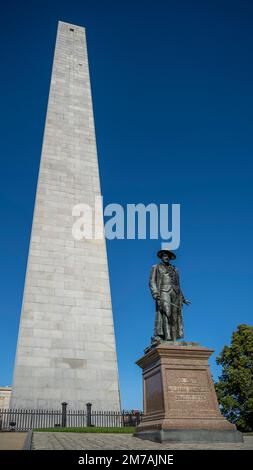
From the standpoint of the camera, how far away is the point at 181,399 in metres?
8.99

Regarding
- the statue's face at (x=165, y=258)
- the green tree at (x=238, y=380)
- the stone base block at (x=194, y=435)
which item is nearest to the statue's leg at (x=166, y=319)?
the statue's face at (x=165, y=258)

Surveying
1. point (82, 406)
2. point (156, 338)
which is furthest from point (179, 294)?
point (82, 406)

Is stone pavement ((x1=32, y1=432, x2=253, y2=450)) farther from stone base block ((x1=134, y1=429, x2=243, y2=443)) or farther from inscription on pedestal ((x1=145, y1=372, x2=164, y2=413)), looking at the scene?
inscription on pedestal ((x1=145, y1=372, x2=164, y2=413))

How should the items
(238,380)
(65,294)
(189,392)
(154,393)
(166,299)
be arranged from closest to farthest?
(189,392) < (154,393) < (166,299) < (65,294) < (238,380)

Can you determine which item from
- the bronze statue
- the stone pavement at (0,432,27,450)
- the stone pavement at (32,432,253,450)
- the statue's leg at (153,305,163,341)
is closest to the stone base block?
the stone pavement at (32,432,253,450)

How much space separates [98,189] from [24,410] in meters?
13.3

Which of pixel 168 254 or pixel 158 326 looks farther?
pixel 168 254

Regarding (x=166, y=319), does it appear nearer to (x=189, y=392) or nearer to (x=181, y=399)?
(x=189, y=392)

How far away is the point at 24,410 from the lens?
1720 cm

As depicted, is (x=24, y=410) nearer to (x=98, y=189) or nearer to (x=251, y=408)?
(x=98, y=189)

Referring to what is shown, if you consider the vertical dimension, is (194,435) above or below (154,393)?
below

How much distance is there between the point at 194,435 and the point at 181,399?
2.73ft

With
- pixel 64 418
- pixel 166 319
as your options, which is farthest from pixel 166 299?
pixel 64 418
